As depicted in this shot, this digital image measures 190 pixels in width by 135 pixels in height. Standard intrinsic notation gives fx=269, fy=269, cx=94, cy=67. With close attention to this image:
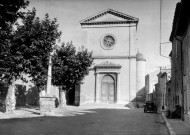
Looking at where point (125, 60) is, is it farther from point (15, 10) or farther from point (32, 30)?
point (15, 10)

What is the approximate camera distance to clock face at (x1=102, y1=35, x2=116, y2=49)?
38.4 meters

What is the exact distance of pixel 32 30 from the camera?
68.5 feet

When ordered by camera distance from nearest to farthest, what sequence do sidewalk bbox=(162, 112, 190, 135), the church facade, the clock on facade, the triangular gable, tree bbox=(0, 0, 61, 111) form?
sidewalk bbox=(162, 112, 190, 135)
tree bbox=(0, 0, 61, 111)
the church facade
the triangular gable
the clock on facade

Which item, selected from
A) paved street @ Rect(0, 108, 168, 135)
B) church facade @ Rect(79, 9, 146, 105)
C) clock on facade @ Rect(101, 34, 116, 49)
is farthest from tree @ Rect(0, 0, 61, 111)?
clock on facade @ Rect(101, 34, 116, 49)

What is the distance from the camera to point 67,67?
1164 inches

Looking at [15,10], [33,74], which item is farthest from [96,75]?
[15,10]

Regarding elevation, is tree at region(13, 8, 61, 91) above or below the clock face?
below

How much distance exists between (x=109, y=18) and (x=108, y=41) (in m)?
3.26

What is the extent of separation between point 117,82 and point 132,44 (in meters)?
5.69

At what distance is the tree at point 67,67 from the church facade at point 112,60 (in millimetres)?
6351

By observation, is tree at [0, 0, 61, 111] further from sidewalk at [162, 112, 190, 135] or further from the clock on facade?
the clock on facade

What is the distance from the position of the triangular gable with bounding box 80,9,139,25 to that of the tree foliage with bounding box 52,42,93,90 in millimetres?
8730

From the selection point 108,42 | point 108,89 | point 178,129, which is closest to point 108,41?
point 108,42

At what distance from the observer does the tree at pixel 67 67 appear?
1150 inches
